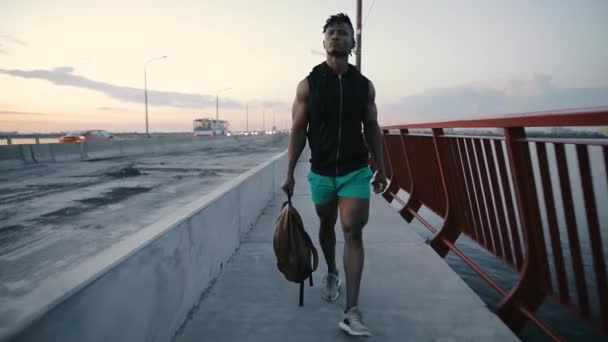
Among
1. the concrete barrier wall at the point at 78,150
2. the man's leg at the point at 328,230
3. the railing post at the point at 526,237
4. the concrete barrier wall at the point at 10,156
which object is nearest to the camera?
the railing post at the point at 526,237

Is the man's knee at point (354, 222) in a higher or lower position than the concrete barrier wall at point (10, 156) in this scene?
lower

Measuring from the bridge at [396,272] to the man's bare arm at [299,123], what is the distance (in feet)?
2.83

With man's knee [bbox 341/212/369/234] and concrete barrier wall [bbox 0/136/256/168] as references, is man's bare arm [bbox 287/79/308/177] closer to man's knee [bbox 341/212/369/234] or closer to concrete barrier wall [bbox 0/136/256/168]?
man's knee [bbox 341/212/369/234]

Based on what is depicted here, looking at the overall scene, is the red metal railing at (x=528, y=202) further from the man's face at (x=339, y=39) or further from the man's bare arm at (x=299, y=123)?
the man's bare arm at (x=299, y=123)

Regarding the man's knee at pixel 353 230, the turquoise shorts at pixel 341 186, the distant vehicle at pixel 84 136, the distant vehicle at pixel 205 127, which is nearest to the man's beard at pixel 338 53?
the turquoise shorts at pixel 341 186

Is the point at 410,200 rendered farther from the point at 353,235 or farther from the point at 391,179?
the point at 353,235

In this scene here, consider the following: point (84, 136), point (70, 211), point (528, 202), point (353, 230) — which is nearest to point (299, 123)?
point (353, 230)

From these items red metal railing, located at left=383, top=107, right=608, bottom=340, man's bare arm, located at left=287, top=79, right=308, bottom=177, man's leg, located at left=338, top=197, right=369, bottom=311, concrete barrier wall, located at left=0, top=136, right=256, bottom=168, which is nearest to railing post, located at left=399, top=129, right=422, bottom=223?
red metal railing, located at left=383, top=107, right=608, bottom=340

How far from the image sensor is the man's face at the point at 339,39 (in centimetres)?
264

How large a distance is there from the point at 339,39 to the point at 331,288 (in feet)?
6.28

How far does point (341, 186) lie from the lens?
107 inches

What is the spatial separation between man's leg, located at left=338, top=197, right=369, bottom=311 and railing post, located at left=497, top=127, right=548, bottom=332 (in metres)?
1.07

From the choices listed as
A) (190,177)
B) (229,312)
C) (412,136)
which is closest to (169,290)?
(229,312)

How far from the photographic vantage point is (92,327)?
153 cm
